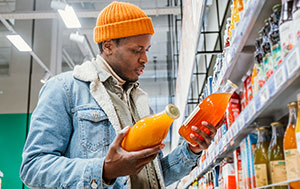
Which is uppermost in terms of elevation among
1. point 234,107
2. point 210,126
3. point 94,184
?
point 234,107

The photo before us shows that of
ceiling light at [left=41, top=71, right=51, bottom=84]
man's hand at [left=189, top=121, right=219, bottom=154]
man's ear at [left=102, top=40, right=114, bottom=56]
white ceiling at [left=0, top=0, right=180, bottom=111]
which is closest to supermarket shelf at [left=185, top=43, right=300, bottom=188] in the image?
man's hand at [left=189, top=121, right=219, bottom=154]

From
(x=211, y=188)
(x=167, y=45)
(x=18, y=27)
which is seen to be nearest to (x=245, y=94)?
(x=211, y=188)

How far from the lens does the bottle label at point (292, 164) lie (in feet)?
3.56

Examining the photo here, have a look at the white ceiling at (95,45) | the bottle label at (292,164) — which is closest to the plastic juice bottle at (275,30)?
the bottle label at (292,164)

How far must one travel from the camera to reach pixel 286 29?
3.46 ft

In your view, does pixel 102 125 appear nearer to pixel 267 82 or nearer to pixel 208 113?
pixel 208 113

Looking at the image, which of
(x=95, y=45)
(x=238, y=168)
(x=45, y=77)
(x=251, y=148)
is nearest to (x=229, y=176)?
(x=238, y=168)

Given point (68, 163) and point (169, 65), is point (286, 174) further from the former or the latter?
point (169, 65)

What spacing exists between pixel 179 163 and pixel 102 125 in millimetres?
480

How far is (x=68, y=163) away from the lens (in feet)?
4.47

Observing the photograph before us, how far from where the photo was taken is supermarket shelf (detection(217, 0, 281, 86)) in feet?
4.04

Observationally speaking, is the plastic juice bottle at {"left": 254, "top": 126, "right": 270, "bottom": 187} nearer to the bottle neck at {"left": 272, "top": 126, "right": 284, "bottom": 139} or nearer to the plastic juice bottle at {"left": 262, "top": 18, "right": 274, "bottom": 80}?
the bottle neck at {"left": 272, "top": 126, "right": 284, "bottom": 139}

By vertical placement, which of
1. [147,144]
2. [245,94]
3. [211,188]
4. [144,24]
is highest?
[144,24]

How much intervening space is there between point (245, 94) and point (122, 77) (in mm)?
589
